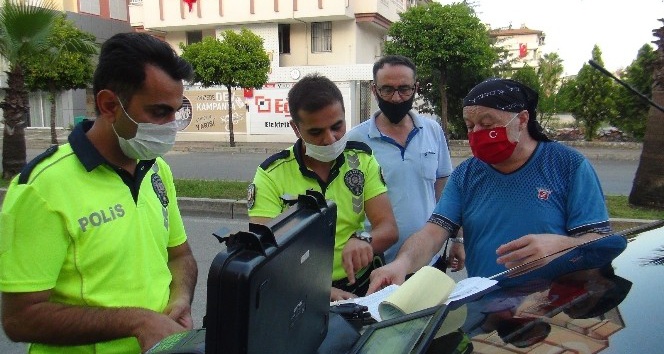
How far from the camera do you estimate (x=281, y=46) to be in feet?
76.4

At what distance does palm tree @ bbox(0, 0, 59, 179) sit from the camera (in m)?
8.75

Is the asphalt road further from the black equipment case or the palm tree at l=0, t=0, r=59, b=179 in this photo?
the palm tree at l=0, t=0, r=59, b=179

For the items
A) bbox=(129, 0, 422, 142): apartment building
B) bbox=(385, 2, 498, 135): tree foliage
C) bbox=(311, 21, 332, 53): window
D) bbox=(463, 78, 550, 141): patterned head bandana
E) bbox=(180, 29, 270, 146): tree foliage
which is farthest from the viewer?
bbox=(311, 21, 332, 53): window

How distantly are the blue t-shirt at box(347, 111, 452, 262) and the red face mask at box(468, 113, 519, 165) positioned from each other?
87cm

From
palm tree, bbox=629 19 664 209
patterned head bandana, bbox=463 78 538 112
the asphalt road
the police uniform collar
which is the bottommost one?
the asphalt road

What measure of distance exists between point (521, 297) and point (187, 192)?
776 cm

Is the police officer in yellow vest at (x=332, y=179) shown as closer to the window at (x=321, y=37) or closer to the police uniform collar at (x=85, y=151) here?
the police uniform collar at (x=85, y=151)

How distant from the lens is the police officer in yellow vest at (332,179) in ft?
7.16

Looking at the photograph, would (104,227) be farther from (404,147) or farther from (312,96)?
(404,147)

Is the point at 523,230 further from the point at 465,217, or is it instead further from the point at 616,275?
the point at 616,275

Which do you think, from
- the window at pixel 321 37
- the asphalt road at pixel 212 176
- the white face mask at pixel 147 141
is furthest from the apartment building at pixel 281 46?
the white face mask at pixel 147 141

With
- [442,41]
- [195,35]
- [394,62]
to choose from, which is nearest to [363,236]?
[394,62]

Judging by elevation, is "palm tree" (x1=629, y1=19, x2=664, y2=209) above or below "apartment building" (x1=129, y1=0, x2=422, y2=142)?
below

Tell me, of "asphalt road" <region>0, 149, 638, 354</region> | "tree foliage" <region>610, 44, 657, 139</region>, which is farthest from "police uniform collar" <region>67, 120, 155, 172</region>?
"tree foliage" <region>610, 44, 657, 139</region>
